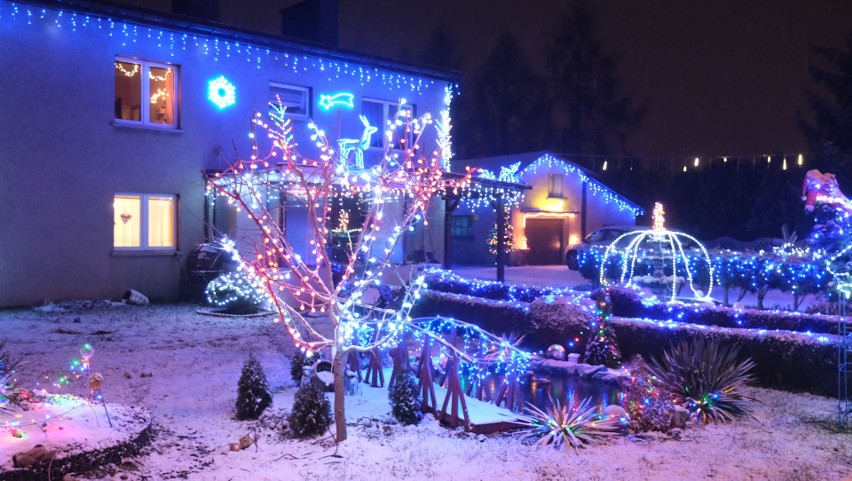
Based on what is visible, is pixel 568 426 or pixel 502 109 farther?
pixel 502 109

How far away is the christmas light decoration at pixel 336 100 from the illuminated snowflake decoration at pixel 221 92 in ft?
7.28

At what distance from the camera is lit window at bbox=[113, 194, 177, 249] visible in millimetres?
14141

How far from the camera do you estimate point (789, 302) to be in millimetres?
17156

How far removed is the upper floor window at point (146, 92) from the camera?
14055 millimetres

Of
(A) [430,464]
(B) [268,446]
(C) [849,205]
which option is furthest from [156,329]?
(C) [849,205]

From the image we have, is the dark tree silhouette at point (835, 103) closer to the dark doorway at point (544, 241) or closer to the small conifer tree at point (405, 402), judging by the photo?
the dark doorway at point (544, 241)

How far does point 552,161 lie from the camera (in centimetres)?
2767

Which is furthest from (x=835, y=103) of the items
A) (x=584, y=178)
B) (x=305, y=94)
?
(x=305, y=94)

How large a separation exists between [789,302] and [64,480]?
1709 centimetres

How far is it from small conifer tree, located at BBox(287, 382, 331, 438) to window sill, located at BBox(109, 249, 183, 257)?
30.1 ft

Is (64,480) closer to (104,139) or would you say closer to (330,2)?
(104,139)

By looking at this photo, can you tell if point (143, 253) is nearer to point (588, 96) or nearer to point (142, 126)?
point (142, 126)

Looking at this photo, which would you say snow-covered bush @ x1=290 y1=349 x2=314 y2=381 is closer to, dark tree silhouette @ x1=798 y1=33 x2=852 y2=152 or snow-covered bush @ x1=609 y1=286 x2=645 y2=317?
snow-covered bush @ x1=609 y1=286 x2=645 y2=317

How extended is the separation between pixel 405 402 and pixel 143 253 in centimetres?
950
